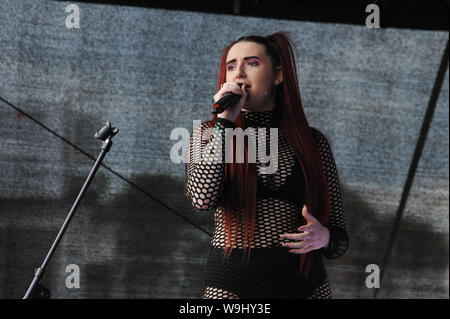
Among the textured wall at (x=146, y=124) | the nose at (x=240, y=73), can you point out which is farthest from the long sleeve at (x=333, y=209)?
the textured wall at (x=146, y=124)

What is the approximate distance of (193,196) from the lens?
1.16 m

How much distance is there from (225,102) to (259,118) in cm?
22

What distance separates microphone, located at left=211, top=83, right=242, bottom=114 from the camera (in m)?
1.12

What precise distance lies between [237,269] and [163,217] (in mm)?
1724

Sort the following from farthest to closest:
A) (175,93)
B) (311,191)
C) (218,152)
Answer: (175,93) → (311,191) → (218,152)

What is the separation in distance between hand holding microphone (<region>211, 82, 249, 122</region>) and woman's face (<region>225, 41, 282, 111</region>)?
0.08 m

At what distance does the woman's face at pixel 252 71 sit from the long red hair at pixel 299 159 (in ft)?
0.09

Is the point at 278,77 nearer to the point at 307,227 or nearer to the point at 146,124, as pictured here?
the point at 307,227

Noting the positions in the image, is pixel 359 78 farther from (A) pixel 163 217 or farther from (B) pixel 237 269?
(B) pixel 237 269

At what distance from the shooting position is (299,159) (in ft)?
4.10

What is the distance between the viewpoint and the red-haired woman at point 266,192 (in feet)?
3.78

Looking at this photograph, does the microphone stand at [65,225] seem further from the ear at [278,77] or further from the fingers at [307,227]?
the fingers at [307,227]

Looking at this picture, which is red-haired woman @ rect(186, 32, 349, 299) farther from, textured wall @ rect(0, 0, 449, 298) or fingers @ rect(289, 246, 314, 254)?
textured wall @ rect(0, 0, 449, 298)
